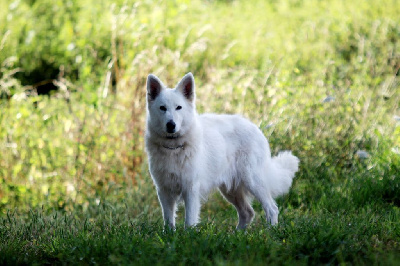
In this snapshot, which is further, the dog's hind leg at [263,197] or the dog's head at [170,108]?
the dog's hind leg at [263,197]

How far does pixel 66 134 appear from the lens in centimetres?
648

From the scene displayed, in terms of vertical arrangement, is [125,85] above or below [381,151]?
above

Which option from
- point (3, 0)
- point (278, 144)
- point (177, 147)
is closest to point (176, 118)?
point (177, 147)

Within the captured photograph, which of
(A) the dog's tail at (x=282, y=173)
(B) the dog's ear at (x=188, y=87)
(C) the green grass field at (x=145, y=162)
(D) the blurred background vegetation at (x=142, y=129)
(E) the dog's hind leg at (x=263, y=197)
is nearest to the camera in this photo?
(C) the green grass field at (x=145, y=162)

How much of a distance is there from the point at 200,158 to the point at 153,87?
785 millimetres

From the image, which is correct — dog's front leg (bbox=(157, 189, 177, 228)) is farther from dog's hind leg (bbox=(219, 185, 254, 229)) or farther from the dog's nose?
dog's hind leg (bbox=(219, 185, 254, 229))

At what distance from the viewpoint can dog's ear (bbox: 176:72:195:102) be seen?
4551mm

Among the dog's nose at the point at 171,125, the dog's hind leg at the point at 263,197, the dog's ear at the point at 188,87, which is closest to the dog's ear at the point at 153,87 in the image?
the dog's ear at the point at 188,87

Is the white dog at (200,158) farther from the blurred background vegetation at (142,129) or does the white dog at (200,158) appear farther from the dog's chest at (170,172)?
the blurred background vegetation at (142,129)

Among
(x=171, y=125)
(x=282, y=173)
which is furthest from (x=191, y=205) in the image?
(x=282, y=173)

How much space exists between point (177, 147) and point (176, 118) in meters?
0.30

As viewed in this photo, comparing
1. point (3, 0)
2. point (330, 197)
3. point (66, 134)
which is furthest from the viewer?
point (3, 0)

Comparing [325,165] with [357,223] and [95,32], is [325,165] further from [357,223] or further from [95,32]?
[95,32]

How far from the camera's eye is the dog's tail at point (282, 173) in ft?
16.9
